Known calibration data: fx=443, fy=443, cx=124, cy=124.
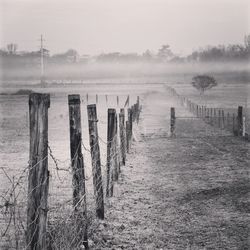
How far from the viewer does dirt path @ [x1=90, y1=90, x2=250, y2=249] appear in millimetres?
6180

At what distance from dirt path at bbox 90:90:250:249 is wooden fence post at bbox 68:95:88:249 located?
61cm

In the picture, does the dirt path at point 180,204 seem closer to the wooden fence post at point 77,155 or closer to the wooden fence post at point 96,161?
the wooden fence post at point 96,161

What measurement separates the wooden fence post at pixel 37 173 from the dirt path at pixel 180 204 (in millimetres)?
1993

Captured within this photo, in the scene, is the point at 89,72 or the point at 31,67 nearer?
the point at 31,67

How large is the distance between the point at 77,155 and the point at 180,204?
10.4 ft

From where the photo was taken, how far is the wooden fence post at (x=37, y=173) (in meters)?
3.85

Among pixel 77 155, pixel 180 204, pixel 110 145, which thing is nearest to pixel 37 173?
pixel 77 155

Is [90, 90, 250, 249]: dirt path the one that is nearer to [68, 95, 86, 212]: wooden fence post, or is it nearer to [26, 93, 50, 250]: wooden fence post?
[68, 95, 86, 212]: wooden fence post

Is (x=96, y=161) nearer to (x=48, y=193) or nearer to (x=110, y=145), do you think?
(x=48, y=193)

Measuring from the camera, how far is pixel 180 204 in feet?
26.2

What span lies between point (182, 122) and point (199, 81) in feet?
141

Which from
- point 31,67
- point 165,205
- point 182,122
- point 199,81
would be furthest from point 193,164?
point 31,67

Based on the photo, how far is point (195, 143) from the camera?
16.8 metres

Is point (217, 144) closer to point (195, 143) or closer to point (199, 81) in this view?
point (195, 143)
